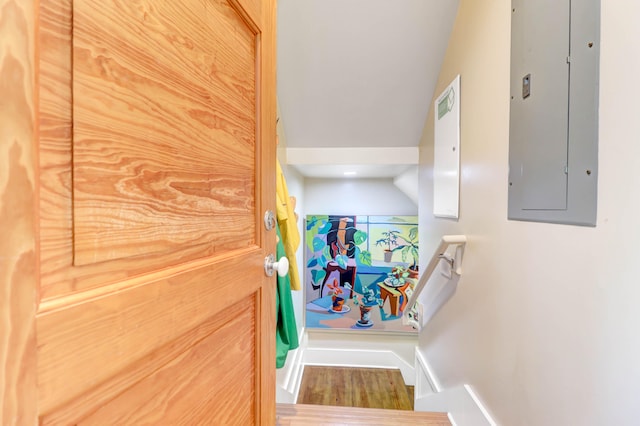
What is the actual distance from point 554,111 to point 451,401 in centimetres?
141

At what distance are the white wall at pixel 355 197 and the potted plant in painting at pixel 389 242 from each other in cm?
24

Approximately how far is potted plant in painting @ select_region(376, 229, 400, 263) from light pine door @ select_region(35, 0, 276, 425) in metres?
2.51

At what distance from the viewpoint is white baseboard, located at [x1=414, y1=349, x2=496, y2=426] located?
1.20 metres

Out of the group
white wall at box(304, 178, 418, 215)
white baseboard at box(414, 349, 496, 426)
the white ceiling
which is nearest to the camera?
white baseboard at box(414, 349, 496, 426)

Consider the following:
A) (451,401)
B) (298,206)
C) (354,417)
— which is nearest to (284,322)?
(354,417)

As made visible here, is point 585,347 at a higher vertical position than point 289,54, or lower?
lower

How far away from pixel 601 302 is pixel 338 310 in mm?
2668

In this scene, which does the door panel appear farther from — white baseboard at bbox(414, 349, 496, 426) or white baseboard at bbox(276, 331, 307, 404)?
white baseboard at bbox(276, 331, 307, 404)

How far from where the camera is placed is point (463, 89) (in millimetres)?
1471

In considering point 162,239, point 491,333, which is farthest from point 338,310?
point 162,239

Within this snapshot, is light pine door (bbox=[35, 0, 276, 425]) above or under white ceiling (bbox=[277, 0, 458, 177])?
under

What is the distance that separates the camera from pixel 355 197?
334 centimetres

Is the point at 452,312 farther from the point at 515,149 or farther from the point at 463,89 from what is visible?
the point at 463,89

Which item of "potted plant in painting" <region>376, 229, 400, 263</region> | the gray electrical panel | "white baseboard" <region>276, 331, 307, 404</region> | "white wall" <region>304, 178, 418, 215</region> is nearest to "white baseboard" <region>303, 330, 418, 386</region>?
"white baseboard" <region>276, 331, 307, 404</region>
